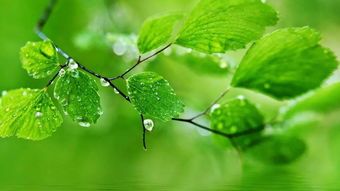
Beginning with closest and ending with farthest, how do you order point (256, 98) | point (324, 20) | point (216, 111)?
1. point (216, 111)
2. point (256, 98)
3. point (324, 20)

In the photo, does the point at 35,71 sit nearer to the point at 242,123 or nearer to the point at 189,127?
the point at 242,123

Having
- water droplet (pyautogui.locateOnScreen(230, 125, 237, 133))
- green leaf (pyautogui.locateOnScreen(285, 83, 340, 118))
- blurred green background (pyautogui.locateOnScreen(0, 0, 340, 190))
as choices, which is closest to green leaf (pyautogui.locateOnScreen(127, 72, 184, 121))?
water droplet (pyautogui.locateOnScreen(230, 125, 237, 133))

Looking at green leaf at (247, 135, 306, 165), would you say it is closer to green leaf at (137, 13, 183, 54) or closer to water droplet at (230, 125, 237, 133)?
water droplet at (230, 125, 237, 133)

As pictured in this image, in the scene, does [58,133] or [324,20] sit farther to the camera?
[324,20]

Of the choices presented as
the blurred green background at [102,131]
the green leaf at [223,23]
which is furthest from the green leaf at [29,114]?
the blurred green background at [102,131]

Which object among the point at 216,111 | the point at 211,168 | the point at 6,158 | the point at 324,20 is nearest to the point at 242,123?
the point at 216,111

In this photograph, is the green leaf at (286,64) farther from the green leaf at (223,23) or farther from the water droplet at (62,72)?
the water droplet at (62,72)
